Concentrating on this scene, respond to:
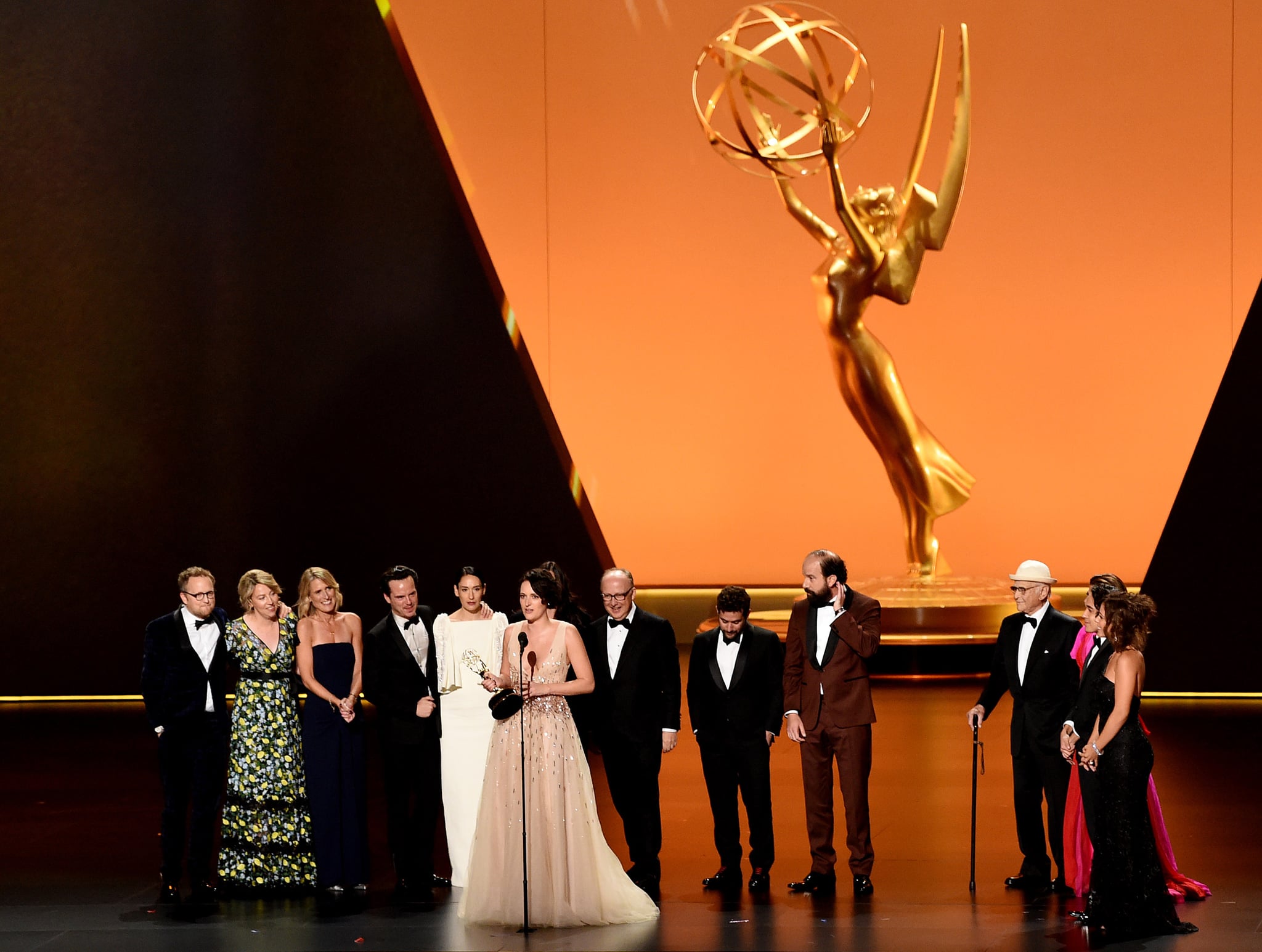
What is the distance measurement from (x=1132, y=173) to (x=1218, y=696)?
19.9ft

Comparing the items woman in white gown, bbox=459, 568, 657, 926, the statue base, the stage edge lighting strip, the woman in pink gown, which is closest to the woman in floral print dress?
woman in white gown, bbox=459, 568, 657, 926

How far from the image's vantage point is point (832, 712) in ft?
15.6

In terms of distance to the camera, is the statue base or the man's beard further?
the statue base

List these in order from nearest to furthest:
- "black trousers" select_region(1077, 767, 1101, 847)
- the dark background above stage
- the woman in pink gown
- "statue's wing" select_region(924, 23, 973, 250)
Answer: "black trousers" select_region(1077, 767, 1101, 847) → the woman in pink gown → the dark background above stage → "statue's wing" select_region(924, 23, 973, 250)

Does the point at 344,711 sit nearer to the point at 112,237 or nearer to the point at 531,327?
the point at 112,237

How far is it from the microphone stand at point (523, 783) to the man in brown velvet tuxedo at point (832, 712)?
0.90 meters

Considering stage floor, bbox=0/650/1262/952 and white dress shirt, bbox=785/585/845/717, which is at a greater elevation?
white dress shirt, bbox=785/585/845/717

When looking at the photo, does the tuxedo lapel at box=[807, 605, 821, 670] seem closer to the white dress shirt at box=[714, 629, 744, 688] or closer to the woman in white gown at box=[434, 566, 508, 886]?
the white dress shirt at box=[714, 629, 744, 688]

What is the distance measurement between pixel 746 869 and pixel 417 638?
55.0 inches

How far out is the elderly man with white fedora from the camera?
4695 mm

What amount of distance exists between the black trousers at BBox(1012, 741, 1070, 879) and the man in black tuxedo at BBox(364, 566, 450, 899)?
6.36 ft

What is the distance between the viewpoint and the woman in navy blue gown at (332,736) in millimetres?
4824

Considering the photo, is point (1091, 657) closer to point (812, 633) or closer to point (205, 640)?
point (812, 633)

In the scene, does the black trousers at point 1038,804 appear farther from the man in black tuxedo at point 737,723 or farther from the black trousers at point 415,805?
the black trousers at point 415,805
